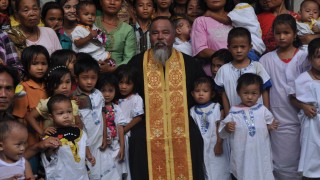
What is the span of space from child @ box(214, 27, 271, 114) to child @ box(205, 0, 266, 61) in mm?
402

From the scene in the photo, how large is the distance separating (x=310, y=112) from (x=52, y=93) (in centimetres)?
243

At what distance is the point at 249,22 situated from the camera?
636 centimetres

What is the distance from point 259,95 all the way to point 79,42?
75.6 inches

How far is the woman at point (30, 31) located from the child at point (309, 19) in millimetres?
2634

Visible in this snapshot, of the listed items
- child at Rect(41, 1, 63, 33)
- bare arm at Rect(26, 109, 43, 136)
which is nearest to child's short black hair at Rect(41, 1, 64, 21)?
child at Rect(41, 1, 63, 33)

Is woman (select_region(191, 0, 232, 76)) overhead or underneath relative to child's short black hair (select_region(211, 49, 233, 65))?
overhead

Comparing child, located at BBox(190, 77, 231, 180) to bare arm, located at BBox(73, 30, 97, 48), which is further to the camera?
bare arm, located at BBox(73, 30, 97, 48)

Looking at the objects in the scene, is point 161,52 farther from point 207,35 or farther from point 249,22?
point 249,22

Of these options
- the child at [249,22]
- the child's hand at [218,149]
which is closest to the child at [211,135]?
the child's hand at [218,149]

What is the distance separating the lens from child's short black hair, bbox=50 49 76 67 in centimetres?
552

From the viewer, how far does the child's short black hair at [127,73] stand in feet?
19.2

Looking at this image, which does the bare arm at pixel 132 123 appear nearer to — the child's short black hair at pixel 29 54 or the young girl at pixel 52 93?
the young girl at pixel 52 93

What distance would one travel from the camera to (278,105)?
597 cm

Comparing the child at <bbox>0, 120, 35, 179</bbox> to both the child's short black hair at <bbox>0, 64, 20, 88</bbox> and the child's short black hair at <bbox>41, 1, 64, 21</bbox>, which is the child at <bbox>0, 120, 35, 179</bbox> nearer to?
the child's short black hair at <bbox>0, 64, 20, 88</bbox>
